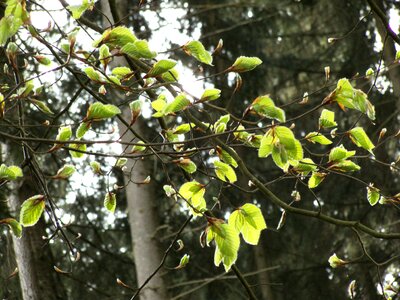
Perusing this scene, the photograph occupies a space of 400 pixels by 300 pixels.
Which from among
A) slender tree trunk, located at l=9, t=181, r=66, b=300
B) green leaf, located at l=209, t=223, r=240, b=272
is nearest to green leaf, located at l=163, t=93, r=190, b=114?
green leaf, located at l=209, t=223, r=240, b=272

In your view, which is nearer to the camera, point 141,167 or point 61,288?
point 61,288

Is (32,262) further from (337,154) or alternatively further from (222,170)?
(337,154)

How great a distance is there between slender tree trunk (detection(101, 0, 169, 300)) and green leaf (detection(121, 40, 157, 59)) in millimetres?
3735

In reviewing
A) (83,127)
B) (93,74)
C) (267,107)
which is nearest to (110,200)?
(83,127)

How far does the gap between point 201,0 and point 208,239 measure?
7036 millimetres

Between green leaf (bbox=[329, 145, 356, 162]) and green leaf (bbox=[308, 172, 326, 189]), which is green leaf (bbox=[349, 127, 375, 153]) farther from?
green leaf (bbox=[308, 172, 326, 189])

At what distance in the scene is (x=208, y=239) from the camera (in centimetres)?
182

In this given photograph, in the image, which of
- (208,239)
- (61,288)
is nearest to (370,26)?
(61,288)

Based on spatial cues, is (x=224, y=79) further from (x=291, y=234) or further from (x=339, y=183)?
(x=291, y=234)

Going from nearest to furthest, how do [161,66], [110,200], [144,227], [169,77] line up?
[161,66], [169,77], [110,200], [144,227]

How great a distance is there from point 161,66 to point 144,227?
4055 millimetres

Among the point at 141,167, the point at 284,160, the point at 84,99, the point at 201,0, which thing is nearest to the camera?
the point at 284,160

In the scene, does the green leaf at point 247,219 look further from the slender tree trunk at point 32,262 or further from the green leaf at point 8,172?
the slender tree trunk at point 32,262

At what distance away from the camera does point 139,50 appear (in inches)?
66.3
